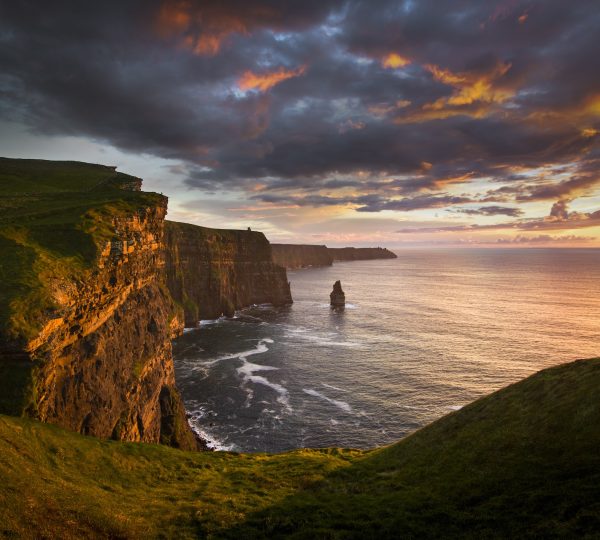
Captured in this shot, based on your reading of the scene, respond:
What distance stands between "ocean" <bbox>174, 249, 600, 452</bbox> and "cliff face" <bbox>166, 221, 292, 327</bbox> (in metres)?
8.97

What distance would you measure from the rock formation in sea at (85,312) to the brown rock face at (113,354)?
116mm

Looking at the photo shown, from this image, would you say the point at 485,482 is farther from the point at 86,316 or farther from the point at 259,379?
the point at 259,379

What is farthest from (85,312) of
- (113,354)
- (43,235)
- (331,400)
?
(331,400)

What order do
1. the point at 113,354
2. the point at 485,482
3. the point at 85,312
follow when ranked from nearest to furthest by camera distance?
the point at 485,482
the point at 85,312
the point at 113,354

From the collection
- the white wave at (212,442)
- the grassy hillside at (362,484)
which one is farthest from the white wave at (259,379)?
the grassy hillside at (362,484)

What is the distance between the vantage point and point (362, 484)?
26328 mm

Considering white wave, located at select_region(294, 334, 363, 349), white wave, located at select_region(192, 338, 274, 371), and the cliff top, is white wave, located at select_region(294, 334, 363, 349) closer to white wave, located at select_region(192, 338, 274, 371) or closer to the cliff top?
white wave, located at select_region(192, 338, 274, 371)

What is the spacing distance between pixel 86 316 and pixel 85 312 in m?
0.49

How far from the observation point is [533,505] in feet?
54.6

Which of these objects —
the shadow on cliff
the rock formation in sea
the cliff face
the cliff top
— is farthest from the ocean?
the cliff top

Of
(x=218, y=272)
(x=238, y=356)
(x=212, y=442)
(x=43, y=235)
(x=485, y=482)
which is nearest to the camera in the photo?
(x=485, y=482)

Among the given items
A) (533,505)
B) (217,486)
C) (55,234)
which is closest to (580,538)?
(533,505)

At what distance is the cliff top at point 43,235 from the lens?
2800cm

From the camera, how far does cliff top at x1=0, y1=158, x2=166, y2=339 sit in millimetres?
28000
